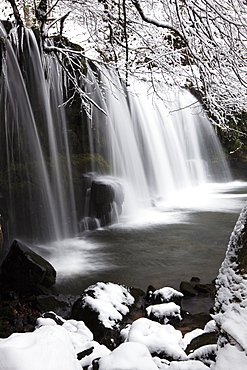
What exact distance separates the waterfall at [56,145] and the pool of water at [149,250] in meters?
0.93

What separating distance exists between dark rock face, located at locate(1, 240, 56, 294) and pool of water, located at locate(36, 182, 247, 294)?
0.32 metres

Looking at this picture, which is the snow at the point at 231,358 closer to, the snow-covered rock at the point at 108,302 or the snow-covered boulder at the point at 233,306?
the snow-covered boulder at the point at 233,306

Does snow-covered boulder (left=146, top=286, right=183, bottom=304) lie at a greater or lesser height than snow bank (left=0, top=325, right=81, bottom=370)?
lesser

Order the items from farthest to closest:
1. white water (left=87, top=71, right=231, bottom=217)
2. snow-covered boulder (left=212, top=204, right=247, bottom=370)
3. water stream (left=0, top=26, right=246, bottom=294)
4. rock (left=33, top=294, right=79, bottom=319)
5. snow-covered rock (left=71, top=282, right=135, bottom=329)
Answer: white water (left=87, top=71, right=231, bottom=217), water stream (left=0, top=26, right=246, bottom=294), rock (left=33, top=294, right=79, bottom=319), snow-covered rock (left=71, top=282, right=135, bottom=329), snow-covered boulder (left=212, top=204, right=247, bottom=370)

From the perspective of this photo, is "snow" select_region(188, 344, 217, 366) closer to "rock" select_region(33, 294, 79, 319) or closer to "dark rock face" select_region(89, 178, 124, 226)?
"rock" select_region(33, 294, 79, 319)

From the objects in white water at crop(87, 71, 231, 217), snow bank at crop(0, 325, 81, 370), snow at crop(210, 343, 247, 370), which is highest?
white water at crop(87, 71, 231, 217)

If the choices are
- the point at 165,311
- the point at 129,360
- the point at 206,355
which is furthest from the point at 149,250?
the point at 129,360

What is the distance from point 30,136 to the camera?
7695 millimetres

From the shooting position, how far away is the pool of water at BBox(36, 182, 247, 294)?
5477 millimetres

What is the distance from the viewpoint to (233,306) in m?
1.39

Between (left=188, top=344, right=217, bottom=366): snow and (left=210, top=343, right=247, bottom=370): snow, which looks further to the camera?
(left=188, top=344, right=217, bottom=366): snow

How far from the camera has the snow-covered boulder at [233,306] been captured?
50.1 inches

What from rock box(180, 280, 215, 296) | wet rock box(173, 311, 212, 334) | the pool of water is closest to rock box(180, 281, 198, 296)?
rock box(180, 280, 215, 296)

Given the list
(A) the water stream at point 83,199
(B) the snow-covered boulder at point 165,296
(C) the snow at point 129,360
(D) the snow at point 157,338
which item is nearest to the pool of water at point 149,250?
(A) the water stream at point 83,199
